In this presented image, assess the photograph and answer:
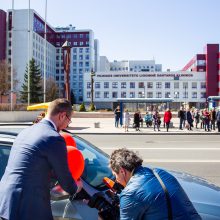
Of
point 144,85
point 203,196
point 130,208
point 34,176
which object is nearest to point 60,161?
point 34,176

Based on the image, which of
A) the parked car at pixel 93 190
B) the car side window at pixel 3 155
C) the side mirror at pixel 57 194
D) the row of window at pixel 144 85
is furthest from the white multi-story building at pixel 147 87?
the side mirror at pixel 57 194

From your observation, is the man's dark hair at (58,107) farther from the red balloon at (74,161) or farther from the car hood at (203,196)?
the car hood at (203,196)

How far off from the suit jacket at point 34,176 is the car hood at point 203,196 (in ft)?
4.25

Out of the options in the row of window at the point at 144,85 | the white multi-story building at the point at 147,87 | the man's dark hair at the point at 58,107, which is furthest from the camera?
the row of window at the point at 144,85

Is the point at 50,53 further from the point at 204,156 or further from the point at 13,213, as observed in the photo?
the point at 13,213

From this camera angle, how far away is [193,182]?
404 centimetres

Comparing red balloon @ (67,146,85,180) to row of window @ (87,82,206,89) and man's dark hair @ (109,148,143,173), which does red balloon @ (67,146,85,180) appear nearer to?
man's dark hair @ (109,148,143,173)

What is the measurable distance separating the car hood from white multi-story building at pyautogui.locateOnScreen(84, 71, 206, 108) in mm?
104857

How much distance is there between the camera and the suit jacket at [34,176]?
8.77 ft

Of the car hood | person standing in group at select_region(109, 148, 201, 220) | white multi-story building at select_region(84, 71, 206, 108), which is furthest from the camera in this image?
white multi-story building at select_region(84, 71, 206, 108)

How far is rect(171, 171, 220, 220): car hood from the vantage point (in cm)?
321

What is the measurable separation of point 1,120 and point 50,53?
10963cm

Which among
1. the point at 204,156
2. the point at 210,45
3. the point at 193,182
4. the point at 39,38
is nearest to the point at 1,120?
the point at 204,156

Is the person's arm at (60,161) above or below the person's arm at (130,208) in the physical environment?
above
